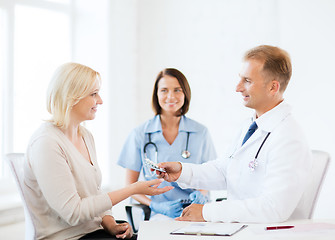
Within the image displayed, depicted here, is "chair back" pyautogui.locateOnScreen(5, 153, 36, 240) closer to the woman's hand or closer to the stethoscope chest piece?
the woman's hand

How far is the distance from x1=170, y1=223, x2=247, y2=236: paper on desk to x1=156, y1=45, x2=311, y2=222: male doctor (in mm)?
119

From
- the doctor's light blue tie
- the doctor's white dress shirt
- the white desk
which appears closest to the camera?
the white desk

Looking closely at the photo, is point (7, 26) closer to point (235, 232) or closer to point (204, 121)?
point (204, 121)

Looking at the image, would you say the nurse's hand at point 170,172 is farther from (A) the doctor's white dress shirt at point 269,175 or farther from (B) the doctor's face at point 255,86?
(B) the doctor's face at point 255,86

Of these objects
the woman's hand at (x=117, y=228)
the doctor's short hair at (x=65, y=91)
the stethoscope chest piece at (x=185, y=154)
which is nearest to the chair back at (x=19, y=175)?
the doctor's short hair at (x=65, y=91)

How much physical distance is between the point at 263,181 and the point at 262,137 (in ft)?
0.63

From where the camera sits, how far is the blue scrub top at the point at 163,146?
2584 millimetres

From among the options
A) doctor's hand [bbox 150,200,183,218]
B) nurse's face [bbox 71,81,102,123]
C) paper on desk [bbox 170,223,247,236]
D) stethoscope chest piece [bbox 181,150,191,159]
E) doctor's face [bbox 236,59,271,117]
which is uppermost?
doctor's face [bbox 236,59,271,117]

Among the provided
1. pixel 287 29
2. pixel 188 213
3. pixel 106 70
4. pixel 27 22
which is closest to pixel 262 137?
pixel 188 213

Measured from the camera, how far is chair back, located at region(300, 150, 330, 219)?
1739 mm

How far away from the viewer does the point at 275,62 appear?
1.80 meters

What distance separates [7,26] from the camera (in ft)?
10.2

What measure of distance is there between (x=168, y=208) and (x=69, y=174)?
79 cm

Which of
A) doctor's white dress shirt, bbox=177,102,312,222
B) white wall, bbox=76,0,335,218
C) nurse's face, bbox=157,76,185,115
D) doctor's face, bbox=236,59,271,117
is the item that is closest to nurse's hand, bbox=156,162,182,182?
doctor's white dress shirt, bbox=177,102,312,222
